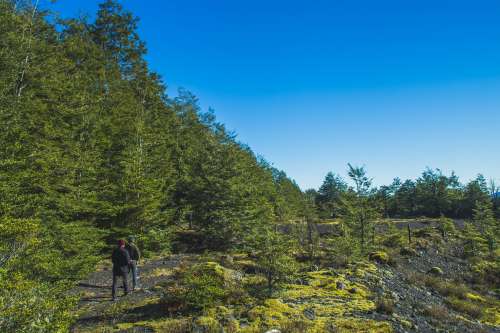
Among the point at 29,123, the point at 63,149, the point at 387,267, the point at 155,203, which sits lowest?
the point at 387,267

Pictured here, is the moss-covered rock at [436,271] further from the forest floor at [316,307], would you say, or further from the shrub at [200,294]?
the shrub at [200,294]

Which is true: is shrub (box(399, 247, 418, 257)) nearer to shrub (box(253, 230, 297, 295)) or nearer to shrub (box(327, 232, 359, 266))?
shrub (box(327, 232, 359, 266))

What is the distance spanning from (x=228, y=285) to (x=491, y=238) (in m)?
29.8

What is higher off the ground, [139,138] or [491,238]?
[139,138]

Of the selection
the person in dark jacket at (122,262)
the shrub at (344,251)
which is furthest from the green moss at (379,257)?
the person in dark jacket at (122,262)

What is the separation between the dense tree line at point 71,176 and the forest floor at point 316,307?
1.77m

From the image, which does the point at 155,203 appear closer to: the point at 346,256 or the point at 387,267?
the point at 346,256

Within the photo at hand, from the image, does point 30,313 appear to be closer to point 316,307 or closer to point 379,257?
point 316,307

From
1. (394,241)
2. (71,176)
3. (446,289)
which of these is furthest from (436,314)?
(394,241)

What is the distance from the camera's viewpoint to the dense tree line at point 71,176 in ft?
31.0

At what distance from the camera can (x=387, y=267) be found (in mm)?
19156

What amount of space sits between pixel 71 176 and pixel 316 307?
13571mm

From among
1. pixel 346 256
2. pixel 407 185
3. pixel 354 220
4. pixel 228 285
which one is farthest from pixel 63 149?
pixel 407 185

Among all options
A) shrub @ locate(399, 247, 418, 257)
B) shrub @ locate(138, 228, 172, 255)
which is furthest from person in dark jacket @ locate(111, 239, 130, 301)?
shrub @ locate(399, 247, 418, 257)
